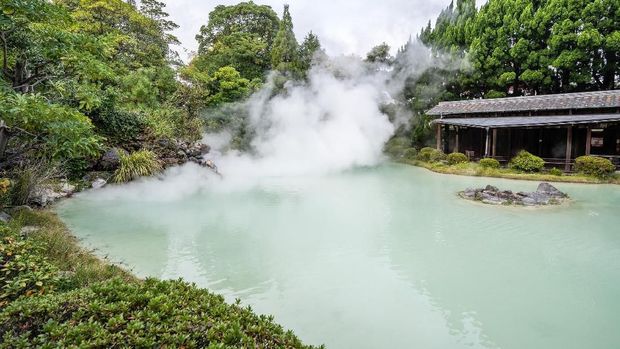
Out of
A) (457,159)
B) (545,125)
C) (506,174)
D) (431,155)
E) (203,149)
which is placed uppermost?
(545,125)

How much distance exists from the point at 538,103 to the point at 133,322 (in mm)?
22326

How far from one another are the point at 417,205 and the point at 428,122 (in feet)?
50.2

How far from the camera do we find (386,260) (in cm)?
621

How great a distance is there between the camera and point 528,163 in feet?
54.5

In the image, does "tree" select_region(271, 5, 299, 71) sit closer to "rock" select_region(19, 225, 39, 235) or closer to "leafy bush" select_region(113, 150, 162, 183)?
"leafy bush" select_region(113, 150, 162, 183)

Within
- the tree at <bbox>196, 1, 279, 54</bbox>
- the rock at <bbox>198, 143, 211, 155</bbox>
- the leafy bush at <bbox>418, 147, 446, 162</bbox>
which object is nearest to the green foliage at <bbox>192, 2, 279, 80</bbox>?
the tree at <bbox>196, 1, 279, 54</bbox>

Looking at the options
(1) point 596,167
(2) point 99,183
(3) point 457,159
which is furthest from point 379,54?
(2) point 99,183

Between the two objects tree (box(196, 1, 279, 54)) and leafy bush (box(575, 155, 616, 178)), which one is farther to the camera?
tree (box(196, 1, 279, 54))

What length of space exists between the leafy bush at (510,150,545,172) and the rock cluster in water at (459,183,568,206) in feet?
18.2

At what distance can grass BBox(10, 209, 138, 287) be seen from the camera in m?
4.30

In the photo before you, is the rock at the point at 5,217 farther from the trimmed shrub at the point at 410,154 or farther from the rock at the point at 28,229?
the trimmed shrub at the point at 410,154

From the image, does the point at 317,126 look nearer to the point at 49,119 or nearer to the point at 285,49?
the point at 285,49

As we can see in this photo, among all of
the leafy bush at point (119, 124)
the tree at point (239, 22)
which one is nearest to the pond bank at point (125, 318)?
the leafy bush at point (119, 124)

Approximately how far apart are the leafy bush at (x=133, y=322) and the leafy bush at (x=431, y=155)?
18743mm
